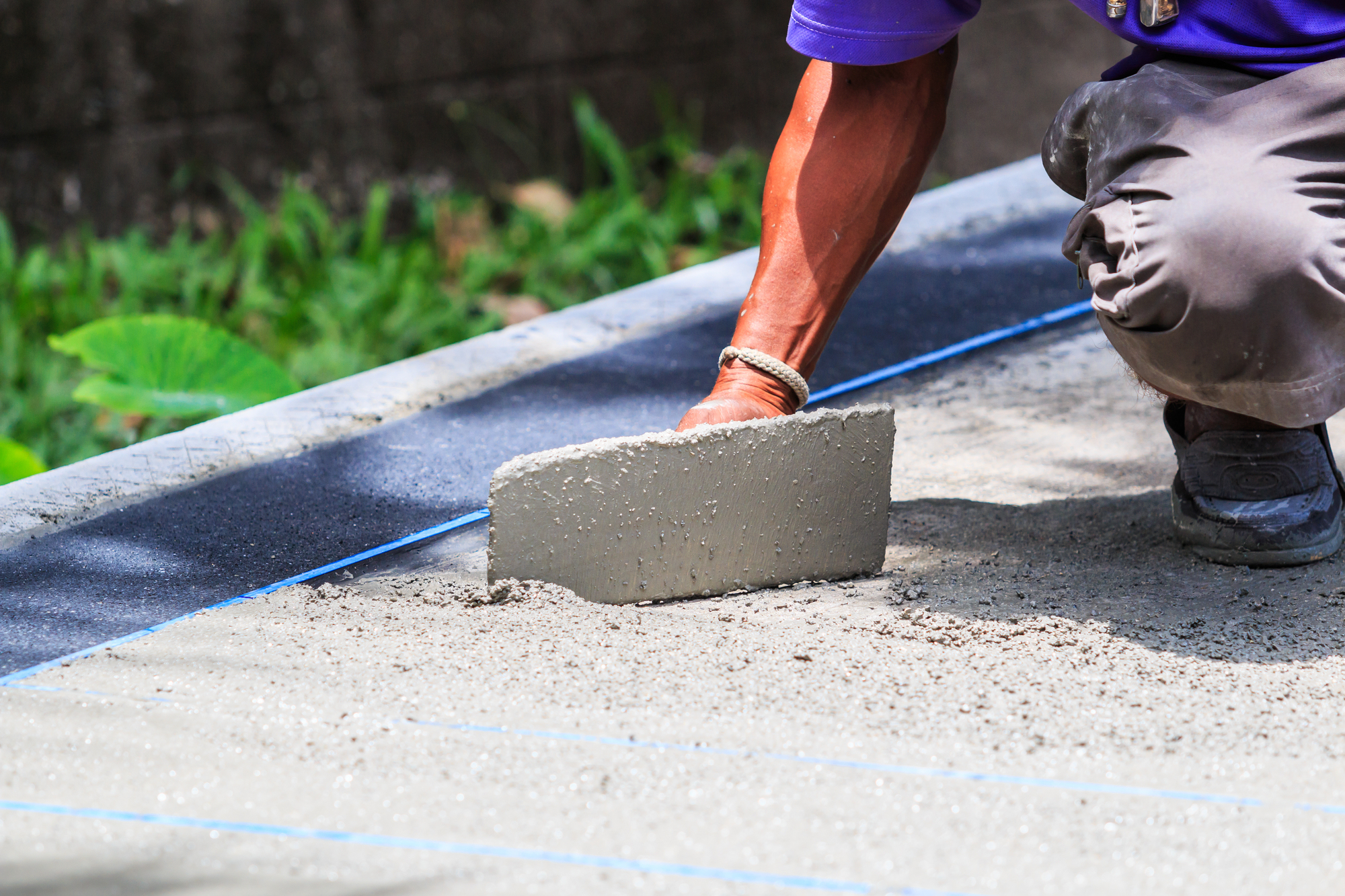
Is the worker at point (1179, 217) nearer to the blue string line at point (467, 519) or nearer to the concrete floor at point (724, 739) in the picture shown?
the concrete floor at point (724, 739)

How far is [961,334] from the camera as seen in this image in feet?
6.81

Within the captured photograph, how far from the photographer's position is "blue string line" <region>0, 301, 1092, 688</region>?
42.7 inches

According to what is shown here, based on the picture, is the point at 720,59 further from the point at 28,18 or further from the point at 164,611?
the point at 164,611

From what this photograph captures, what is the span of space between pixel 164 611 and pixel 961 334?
4.30 feet

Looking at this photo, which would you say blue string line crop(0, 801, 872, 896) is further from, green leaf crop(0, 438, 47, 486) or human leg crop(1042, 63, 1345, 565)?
green leaf crop(0, 438, 47, 486)

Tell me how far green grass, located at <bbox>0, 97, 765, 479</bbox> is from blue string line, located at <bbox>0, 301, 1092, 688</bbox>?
3.58ft

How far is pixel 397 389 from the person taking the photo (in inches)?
69.4

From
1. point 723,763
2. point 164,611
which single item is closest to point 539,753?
point 723,763

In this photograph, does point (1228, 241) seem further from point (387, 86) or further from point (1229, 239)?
point (387, 86)

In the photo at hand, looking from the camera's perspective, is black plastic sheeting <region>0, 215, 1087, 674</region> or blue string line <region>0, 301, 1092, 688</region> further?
black plastic sheeting <region>0, 215, 1087, 674</region>

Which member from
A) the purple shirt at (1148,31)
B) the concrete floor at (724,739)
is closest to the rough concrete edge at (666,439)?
the concrete floor at (724,739)

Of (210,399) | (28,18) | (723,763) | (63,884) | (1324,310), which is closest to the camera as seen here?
(63,884)

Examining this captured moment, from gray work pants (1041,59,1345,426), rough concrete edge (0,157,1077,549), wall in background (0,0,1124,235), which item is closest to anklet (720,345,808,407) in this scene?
gray work pants (1041,59,1345,426)

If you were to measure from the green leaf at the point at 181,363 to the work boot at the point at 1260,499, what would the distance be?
139 cm
